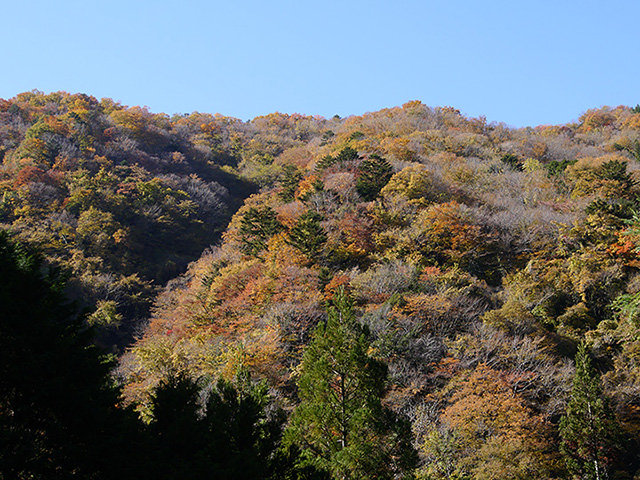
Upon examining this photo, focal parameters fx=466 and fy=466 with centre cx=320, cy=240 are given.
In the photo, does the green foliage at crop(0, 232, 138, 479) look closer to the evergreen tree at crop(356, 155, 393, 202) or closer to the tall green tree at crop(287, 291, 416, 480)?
the tall green tree at crop(287, 291, 416, 480)

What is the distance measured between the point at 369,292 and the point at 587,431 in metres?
12.3

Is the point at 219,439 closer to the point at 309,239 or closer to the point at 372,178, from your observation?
the point at 309,239

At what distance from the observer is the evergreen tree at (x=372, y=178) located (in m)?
38.8

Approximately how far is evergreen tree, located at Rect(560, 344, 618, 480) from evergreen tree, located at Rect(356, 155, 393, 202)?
2292 centimetres

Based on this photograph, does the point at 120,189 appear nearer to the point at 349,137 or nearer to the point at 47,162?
the point at 47,162

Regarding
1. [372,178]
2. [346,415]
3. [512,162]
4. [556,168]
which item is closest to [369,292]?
[346,415]

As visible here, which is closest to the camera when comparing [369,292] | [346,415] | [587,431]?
[346,415]

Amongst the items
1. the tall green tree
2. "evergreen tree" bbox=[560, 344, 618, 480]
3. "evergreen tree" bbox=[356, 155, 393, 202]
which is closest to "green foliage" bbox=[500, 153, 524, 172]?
"evergreen tree" bbox=[356, 155, 393, 202]

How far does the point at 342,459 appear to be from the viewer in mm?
12086

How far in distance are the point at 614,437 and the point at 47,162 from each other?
55079 millimetres

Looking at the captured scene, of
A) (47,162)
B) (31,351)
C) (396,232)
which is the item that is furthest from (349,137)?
(31,351)

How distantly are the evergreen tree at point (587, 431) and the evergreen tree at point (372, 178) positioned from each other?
22.9 meters

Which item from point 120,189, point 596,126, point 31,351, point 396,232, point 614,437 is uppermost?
point 596,126

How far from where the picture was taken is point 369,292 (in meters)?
26.7
